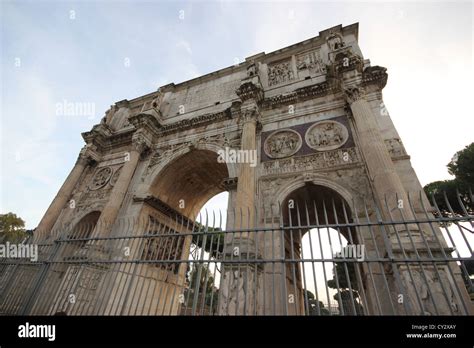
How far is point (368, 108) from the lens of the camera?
7445 millimetres

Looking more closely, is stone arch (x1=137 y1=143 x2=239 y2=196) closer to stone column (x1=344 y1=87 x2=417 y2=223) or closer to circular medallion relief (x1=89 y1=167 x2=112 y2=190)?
circular medallion relief (x1=89 y1=167 x2=112 y2=190)

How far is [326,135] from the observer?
8312 mm

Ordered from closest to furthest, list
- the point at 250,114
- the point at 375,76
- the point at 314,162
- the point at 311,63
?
1. the point at 314,162
2. the point at 375,76
3. the point at 250,114
4. the point at 311,63

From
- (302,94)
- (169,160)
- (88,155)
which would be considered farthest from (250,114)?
(88,155)

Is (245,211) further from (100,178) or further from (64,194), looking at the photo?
(64,194)

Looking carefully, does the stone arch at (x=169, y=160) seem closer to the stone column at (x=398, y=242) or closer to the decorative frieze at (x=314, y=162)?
the decorative frieze at (x=314, y=162)

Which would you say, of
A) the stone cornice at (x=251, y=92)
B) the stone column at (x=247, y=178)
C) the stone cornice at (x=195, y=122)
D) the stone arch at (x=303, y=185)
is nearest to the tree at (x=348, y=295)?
the stone arch at (x=303, y=185)

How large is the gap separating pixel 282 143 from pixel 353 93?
3.00 metres

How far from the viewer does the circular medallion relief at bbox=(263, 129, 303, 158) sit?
28.0 feet

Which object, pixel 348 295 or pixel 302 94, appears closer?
pixel 348 295

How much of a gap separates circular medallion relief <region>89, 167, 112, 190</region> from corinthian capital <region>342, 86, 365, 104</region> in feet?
39.2

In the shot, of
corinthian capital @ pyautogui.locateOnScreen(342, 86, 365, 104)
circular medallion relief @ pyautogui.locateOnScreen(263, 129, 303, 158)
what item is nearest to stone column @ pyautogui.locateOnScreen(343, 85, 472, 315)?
corinthian capital @ pyautogui.locateOnScreen(342, 86, 365, 104)
